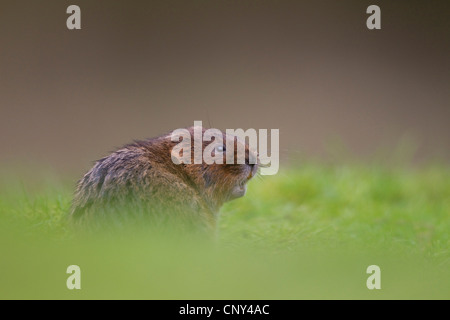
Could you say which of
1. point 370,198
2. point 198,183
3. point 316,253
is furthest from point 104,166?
point 370,198

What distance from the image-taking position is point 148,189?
4887 mm

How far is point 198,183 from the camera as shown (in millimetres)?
5445

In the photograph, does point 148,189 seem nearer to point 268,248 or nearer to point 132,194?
point 132,194

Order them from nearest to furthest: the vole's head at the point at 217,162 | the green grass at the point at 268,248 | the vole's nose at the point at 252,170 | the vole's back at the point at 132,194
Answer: the green grass at the point at 268,248, the vole's back at the point at 132,194, the vole's head at the point at 217,162, the vole's nose at the point at 252,170

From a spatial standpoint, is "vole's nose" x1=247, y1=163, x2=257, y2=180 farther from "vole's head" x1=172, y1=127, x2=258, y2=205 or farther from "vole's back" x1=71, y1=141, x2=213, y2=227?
"vole's back" x1=71, y1=141, x2=213, y2=227

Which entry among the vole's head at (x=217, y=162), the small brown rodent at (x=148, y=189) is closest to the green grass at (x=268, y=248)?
the small brown rodent at (x=148, y=189)

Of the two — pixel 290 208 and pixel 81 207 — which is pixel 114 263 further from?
pixel 290 208

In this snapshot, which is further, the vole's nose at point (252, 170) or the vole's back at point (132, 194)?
the vole's nose at point (252, 170)

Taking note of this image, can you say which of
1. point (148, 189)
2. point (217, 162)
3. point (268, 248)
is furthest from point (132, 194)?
point (268, 248)

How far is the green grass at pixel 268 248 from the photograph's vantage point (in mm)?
3895

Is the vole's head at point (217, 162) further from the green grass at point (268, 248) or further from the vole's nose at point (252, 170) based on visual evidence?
the green grass at point (268, 248)

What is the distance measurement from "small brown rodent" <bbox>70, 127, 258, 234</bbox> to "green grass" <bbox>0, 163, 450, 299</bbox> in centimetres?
13

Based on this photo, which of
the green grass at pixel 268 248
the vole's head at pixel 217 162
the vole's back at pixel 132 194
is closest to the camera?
the green grass at pixel 268 248

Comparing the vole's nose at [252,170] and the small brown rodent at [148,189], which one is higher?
the vole's nose at [252,170]
